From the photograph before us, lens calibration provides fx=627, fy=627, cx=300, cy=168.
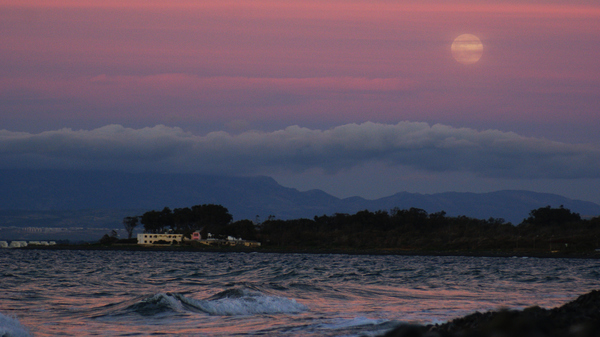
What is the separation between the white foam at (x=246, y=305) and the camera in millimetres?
29578

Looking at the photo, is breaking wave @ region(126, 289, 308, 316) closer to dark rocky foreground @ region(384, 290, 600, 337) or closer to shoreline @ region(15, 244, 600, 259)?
dark rocky foreground @ region(384, 290, 600, 337)

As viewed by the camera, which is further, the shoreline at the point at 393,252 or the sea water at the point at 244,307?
the shoreline at the point at 393,252

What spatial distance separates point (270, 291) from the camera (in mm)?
39219

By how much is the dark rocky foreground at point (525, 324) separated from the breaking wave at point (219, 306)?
11.7 meters

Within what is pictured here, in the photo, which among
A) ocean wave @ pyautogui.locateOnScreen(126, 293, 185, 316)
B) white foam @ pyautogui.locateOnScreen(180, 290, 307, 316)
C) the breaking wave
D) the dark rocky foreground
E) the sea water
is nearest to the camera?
the dark rocky foreground

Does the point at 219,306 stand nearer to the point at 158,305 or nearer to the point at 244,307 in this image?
the point at 244,307

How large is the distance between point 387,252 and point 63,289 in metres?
140

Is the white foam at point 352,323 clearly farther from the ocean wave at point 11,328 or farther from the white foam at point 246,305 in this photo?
the ocean wave at point 11,328

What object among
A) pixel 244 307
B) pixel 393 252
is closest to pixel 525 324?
pixel 244 307

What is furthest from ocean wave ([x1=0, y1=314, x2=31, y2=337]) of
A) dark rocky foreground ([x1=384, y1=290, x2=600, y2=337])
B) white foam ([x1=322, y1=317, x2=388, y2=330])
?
dark rocky foreground ([x1=384, y1=290, x2=600, y2=337])

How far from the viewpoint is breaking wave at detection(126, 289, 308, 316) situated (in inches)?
1153

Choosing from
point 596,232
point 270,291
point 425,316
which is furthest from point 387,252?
point 425,316

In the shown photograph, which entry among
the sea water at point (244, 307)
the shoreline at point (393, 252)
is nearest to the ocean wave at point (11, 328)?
the sea water at point (244, 307)

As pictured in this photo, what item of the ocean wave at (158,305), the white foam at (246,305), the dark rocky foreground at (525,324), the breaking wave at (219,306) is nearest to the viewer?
the dark rocky foreground at (525,324)
